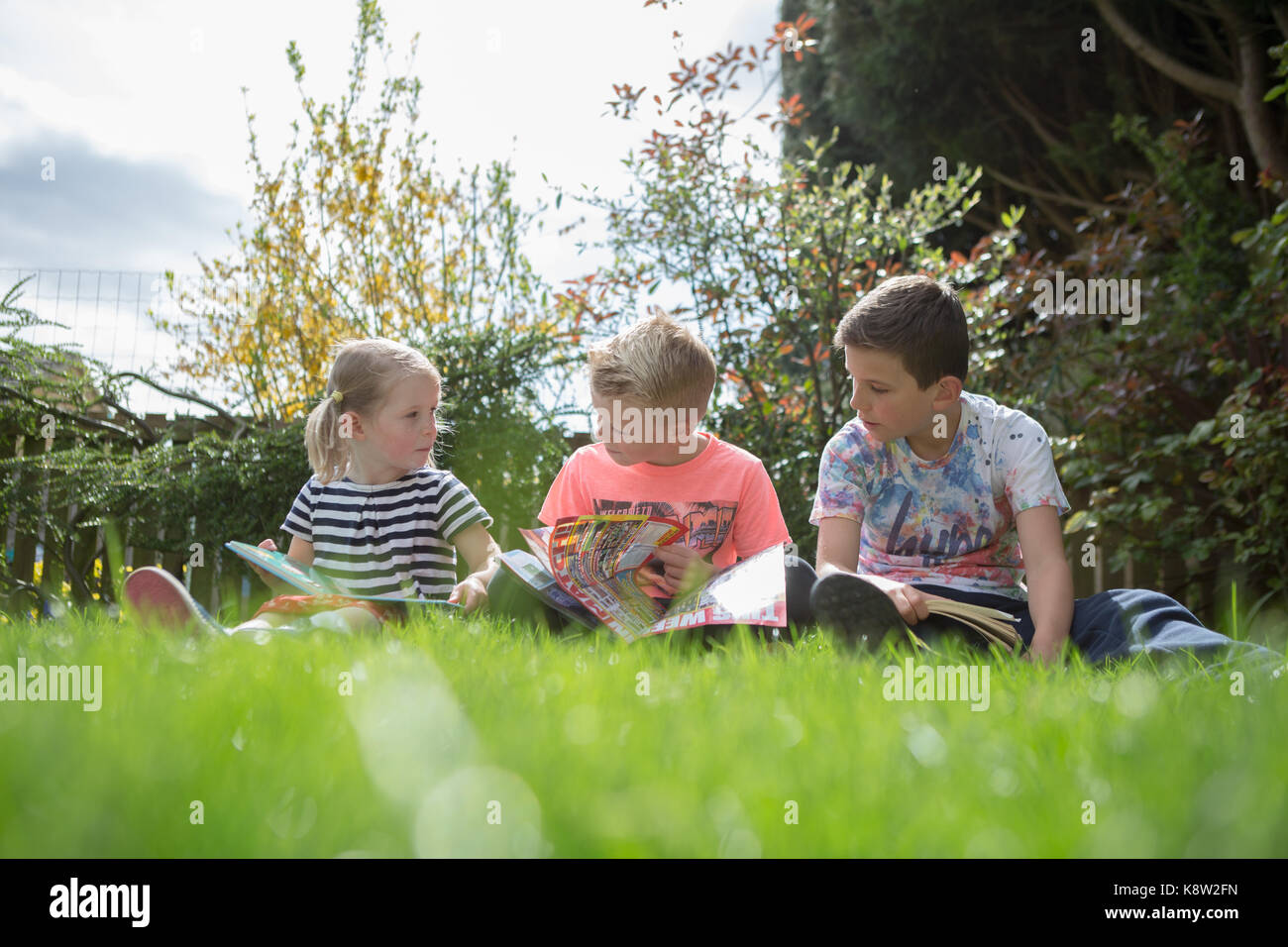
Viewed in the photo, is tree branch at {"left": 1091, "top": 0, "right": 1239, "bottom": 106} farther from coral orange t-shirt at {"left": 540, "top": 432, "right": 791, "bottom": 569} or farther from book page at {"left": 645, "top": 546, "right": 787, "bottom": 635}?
book page at {"left": 645, "top": 546, "right": 787, "bottom": 635}

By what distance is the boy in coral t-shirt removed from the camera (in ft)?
9.72

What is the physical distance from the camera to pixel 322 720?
1.16 m

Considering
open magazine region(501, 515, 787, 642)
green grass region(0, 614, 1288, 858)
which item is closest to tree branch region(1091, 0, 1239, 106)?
open magazine region(501, 515, 787, 642)

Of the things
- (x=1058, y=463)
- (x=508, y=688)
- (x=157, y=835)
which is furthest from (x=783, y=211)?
(x=157, y=835)

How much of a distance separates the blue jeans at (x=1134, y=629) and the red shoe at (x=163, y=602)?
1837mm

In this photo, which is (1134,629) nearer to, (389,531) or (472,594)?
(472,594)

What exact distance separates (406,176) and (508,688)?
18.2 ft

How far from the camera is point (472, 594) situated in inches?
111

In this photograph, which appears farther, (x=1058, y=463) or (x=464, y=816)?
(x=1058, y=463)

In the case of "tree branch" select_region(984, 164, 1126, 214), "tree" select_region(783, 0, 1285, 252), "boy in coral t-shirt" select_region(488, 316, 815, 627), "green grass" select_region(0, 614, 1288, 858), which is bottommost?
"green grass" select_region(0, 614, 1288, 858)

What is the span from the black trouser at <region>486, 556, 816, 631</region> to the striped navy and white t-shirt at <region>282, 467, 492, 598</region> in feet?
1.49

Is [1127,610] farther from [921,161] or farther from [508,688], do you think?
[921,161]
